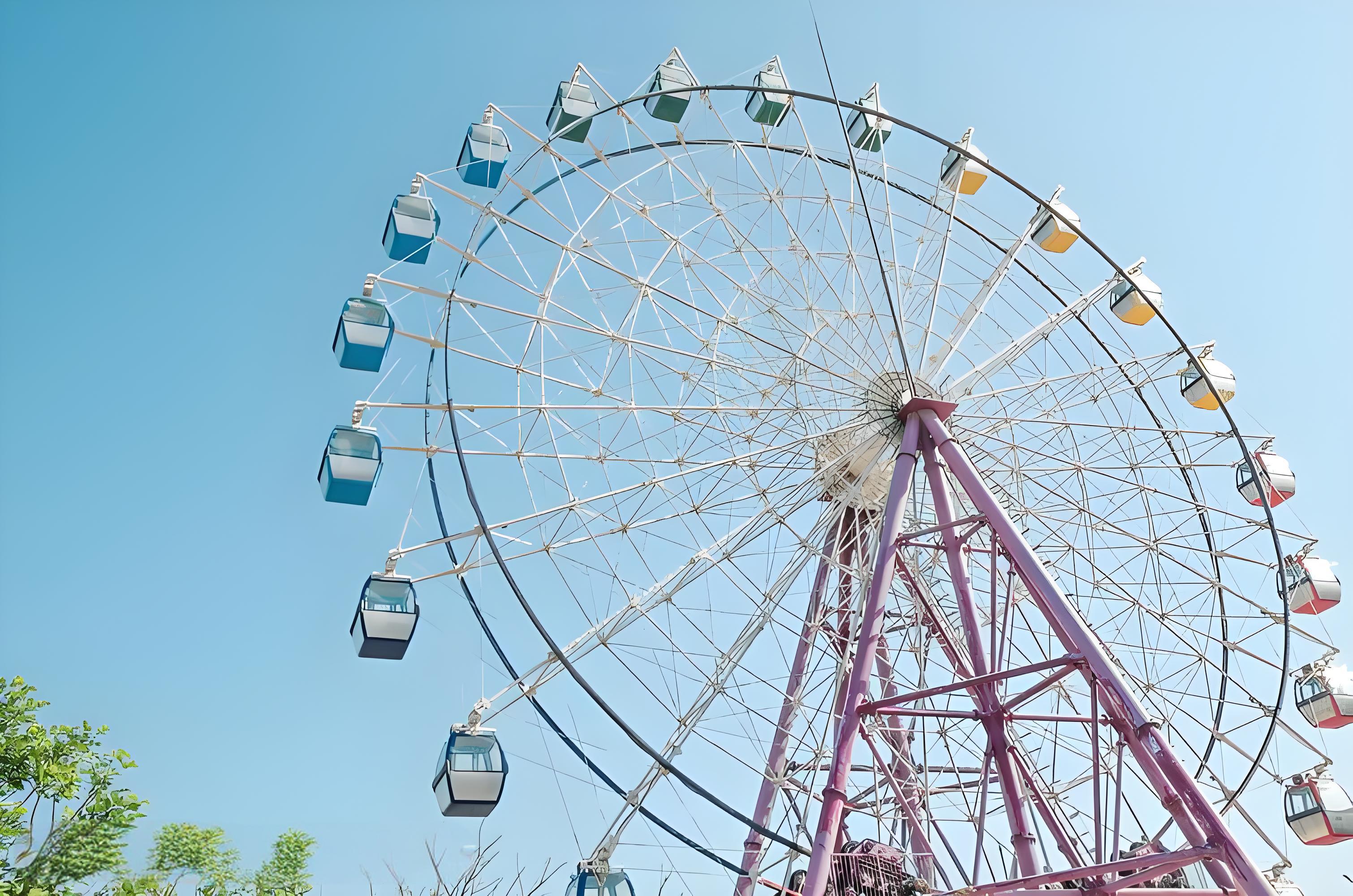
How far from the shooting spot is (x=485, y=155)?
1833 cm

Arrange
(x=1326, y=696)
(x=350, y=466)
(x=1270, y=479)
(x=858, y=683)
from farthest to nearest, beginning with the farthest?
(x=1270, y=479) → (x=1326, y=696) → (x=350, y=466) → (x=858, y=683)

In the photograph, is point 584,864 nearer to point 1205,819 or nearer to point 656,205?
point 1205,819

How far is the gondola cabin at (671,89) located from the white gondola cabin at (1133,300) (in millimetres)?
8601

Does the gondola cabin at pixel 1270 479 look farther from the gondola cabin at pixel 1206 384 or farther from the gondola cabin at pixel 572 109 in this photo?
the gondola cabin at pixel 572 109

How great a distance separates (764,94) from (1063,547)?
29.8 ft

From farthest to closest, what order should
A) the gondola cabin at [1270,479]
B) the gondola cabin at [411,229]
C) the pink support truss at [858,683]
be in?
the gondola cabin at [1270,479], the gondola cabin at [411,229], the pink support truss at [858,683]

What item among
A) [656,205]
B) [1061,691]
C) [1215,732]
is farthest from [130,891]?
[1215,732]

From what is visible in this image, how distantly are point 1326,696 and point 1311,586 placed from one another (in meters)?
2.17

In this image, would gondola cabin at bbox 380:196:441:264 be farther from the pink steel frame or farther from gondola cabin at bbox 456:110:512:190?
the pink steel frame

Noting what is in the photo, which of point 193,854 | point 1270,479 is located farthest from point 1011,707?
point 193,854

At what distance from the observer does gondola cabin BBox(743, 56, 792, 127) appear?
60.5 ft

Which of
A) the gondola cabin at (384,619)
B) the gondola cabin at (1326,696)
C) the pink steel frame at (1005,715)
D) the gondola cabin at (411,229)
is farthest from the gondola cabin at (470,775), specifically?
the gondola cabin at (1326,696)

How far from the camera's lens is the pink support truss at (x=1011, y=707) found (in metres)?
11.2

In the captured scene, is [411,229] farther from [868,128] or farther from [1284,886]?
[1284,886]
